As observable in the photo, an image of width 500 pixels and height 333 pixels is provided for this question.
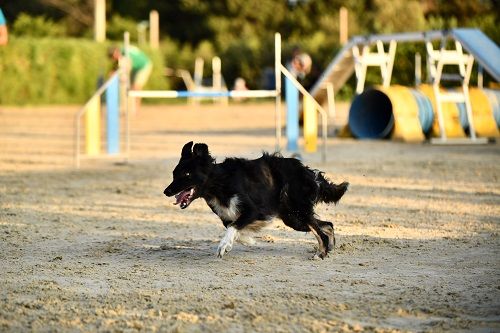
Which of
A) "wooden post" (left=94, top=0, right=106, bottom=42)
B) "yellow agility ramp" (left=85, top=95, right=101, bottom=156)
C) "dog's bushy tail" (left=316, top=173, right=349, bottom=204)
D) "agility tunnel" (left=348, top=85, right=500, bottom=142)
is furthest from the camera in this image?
"wooden post" (left=94, top=0, right=106, bottom=42)

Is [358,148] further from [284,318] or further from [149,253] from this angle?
[284,318]

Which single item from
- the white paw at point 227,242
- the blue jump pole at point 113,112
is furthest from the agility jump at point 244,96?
the white paw at point 227,242

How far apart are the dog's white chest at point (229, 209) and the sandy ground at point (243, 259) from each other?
0.97 ft

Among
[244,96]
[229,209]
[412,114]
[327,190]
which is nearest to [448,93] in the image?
[412,114]

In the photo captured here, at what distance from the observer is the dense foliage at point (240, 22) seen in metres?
47.6

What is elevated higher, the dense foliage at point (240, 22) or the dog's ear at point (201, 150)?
the dense foliage at point (240, 22)

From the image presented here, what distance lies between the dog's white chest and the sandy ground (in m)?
0.30

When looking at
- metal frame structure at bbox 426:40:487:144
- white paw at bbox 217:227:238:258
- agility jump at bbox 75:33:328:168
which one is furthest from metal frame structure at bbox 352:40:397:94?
white paw at bbox 217:227:238:258

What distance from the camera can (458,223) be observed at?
9352 millimetres

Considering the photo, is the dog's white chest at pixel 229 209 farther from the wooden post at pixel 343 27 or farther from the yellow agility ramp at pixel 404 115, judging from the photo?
the wooden post at pixel 343 27

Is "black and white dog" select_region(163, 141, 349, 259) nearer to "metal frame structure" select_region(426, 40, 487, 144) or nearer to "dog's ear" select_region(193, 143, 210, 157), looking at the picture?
"dog's ear" select_region(193, 143, 210, 157)

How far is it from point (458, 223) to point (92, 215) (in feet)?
11.3

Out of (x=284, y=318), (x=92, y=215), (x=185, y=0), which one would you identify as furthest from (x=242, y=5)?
(x=284, y=318)

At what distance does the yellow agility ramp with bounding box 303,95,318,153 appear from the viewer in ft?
50.4
